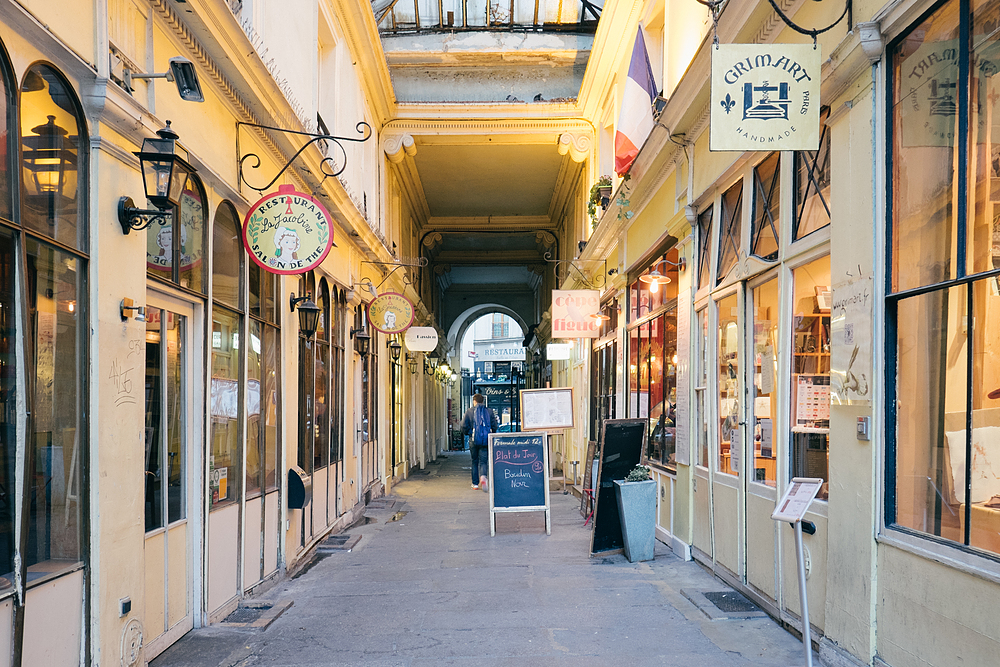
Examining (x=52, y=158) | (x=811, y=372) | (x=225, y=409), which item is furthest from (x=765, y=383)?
(x=52, y=158)

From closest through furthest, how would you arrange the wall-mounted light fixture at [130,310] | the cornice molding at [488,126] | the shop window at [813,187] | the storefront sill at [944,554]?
the storefront sill at [944,554], the wall-mounted light fixture at [130,310], the shop window at [813,187], the cornice molding at [488,126]

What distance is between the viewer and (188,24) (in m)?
5.43

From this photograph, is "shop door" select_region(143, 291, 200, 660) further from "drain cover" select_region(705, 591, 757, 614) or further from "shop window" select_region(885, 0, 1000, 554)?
"shop window" select_region(885, 0, 1000, 554)

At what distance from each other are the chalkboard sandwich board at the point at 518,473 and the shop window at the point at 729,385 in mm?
3465

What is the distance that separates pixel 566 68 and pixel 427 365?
13.4m

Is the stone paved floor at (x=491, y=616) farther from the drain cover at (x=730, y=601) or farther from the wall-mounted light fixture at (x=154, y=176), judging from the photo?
the wall-mounted light fixture at (x=154, y=176)

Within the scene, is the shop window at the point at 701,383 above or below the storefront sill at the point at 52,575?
above

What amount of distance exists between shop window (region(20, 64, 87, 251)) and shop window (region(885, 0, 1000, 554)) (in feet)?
13.9

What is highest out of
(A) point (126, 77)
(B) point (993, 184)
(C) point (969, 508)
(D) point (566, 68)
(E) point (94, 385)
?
(D) point (566, 68)

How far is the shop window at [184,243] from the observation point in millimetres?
5285

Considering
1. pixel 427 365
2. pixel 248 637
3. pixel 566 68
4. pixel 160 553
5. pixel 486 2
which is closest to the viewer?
pixel 160 553

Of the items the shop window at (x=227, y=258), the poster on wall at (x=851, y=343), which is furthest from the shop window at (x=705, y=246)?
the shop window at (x=227, y=258)

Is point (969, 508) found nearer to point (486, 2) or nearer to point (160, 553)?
point (160, 553)

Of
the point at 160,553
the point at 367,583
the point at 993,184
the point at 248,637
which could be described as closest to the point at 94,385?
the point at 160,553
